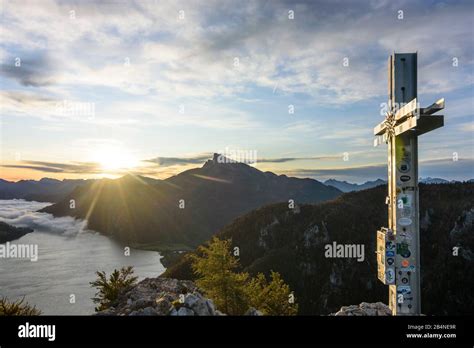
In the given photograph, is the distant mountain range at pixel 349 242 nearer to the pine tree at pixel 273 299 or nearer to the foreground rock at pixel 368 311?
the pine tree at pixel 273 299

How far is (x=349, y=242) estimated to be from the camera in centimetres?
15288

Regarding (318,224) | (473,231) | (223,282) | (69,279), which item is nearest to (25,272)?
(69,279)

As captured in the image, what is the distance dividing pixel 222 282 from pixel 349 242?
144317 mm

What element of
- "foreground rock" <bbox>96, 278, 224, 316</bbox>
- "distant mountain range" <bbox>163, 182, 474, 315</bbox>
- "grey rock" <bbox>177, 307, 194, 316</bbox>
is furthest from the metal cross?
"distant mountain range" <bbox>163, 182, 474, 315</bbox>

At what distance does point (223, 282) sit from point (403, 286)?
11309 millimetres

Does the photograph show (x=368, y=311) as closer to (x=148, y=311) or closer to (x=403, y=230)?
(x=403, y=230)

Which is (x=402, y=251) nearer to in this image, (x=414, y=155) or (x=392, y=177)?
(x=392, y=177)

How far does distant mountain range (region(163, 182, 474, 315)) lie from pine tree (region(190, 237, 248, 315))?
115452 millimetres

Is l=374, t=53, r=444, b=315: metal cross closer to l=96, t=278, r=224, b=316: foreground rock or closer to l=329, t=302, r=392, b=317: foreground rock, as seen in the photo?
l=329, t=302, r=392, b=317: foreground rock

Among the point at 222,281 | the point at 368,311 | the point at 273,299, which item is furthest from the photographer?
the point at 273,299

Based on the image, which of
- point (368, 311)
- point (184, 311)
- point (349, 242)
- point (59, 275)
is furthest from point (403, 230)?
point (59, 275)

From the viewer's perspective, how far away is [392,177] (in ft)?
42.2

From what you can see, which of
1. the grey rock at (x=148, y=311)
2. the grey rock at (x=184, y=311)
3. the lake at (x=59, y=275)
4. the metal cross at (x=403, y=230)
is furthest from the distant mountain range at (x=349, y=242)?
the metal cross at (x=403, y=230)

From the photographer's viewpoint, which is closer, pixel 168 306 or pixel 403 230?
pixel 403 230
